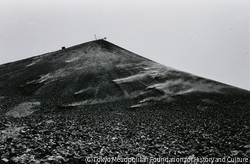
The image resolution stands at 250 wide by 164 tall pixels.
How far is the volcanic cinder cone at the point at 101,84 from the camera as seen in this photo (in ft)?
43.5

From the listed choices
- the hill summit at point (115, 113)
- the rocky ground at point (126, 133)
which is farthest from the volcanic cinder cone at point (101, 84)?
the rocky ground at point (126, 133)

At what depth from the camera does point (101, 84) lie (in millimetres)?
15773

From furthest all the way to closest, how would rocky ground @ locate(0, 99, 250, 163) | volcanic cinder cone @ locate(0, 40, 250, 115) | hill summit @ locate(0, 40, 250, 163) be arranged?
volcanic cinder cone @ locate(0, 40, 250, 115) → hill summit @ locate(0, 40, 250, 163) → rocky ground @ locate(0, 99, 250, 163)

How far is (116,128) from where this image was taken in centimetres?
976

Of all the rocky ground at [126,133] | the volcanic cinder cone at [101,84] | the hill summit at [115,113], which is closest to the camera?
the rocky ground at [126,133]

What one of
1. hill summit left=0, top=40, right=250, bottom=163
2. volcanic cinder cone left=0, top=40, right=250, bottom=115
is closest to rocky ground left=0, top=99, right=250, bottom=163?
hill summit left=0, top=40, right=250, bottom=163

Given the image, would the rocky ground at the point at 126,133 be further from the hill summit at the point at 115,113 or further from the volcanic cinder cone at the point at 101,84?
the volcanic cinder cone at the point at 101,84

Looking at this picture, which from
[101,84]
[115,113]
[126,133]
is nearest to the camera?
[126,133]

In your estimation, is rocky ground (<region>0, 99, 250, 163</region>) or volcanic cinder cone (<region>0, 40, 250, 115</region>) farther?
volcanic cinder cone (<region>0, 40, 250, 115</region>)

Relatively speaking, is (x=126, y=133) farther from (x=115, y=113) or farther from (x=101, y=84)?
(x=101, y=84)

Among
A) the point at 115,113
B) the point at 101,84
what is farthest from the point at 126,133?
the point at 101,84

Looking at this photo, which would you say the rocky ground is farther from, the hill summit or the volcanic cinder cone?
the volcanic cinder cone

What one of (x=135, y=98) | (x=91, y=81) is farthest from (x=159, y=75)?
(x=91, y=81)

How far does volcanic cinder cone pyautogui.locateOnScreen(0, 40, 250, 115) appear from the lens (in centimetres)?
1326
